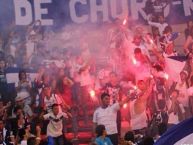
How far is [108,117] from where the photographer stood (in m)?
8.03

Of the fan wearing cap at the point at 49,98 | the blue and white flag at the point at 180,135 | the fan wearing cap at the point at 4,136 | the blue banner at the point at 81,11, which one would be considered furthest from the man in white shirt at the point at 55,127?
the blue and white flag at the point at 180,135

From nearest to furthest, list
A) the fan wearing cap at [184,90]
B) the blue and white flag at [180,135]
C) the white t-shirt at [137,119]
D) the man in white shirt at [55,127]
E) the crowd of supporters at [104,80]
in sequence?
the blue and white flag at [180,135]
the man in white shirt at [55,127]
the crowd of supporters at [104,80]
the white t-shirt at [137,119]
the fan wearing cap at [184,90]

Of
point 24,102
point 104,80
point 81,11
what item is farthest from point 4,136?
point 81,11

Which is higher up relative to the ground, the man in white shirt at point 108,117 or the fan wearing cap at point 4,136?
the man in white shirt at point 108,117

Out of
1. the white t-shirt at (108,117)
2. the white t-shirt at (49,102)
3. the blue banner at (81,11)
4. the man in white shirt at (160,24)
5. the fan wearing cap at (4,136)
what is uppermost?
the blue banner at (81,11)

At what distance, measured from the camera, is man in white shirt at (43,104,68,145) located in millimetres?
8383

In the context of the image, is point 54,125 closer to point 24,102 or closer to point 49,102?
point 49,102

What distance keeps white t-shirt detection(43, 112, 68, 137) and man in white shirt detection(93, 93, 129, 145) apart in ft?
2.88

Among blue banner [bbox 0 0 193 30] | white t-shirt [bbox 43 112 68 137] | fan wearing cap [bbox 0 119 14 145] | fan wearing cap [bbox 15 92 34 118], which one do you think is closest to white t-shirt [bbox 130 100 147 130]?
white t-shirt [bbox 43 112 68 137]

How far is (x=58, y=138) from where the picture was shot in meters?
8.43

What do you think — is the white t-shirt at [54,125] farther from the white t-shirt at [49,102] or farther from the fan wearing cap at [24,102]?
the fan wearing cap at [24,102]

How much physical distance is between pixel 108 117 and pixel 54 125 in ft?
3.92

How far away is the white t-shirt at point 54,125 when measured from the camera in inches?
331

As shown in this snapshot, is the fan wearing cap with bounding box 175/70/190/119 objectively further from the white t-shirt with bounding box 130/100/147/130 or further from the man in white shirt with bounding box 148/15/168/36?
the man in white shirt with bounding box 148/15/168/36
